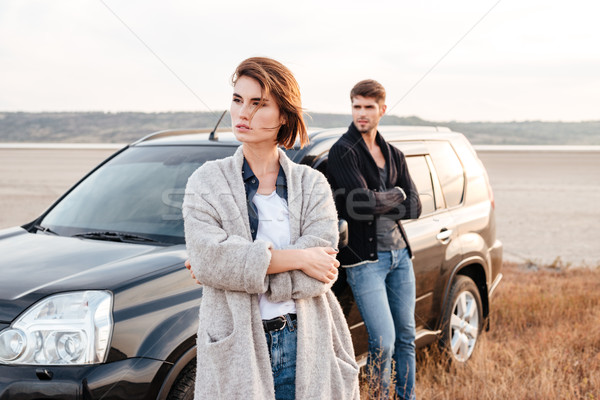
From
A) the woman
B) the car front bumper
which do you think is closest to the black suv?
the car front bumper

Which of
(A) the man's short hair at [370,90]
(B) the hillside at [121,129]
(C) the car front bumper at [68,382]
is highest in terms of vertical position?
(B) the hillside at [121,129]

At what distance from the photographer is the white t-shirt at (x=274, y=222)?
6.95 ft

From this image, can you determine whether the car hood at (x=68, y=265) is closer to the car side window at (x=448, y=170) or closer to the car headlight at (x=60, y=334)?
the car headlight at (x=60, y=334)

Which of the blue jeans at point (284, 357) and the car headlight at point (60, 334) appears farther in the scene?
the car headlight at point (60, 334)

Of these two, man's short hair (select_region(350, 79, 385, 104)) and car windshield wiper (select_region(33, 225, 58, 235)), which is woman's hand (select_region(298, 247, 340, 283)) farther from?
car windshield wiper (select_region(33, 225, 58, 235))

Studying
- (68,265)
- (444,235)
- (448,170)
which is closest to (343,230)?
(68,265)

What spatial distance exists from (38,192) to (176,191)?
71.5 ft

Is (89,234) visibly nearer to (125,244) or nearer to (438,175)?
(125,244)

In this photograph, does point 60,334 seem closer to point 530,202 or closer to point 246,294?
point 246,294

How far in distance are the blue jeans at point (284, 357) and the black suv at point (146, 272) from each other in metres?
0.76

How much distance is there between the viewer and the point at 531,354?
194 inches

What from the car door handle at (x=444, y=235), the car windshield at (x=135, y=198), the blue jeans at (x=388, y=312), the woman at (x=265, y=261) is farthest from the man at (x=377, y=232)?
the woman at (x=265, y=261)

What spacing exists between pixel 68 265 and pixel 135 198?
888mm

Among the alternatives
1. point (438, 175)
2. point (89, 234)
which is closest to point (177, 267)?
point (89, 234)
